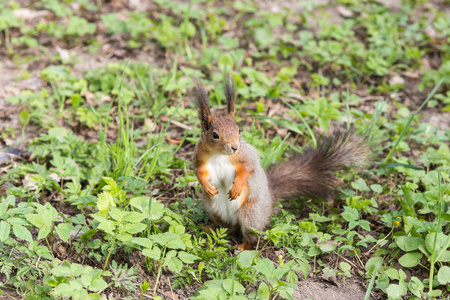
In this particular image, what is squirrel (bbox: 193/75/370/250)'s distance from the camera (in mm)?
2035

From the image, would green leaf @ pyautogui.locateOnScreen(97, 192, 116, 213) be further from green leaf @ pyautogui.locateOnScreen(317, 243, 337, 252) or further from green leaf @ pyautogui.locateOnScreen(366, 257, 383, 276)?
green leaf @ pyautogui.locateOnScreen(366, 257, 383, 276)

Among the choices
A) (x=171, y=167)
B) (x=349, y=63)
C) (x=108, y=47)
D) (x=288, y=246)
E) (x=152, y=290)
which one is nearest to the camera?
(x=152, y=290)

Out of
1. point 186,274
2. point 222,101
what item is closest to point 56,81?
point 222,101

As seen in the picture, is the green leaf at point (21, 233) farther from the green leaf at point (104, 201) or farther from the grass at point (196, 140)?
the green leaf at point (104, 201)

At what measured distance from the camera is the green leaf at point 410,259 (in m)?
1.95

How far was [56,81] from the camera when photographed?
335 cm

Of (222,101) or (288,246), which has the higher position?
(222,101)

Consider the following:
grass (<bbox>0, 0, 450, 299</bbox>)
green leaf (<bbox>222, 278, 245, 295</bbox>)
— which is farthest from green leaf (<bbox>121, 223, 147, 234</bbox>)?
green leaf (<bbox>222, 278, 245, 295</bbox>)

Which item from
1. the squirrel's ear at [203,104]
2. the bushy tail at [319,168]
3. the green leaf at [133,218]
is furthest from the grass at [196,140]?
the squirrel's ear at [203,104]

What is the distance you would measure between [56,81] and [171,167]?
1322 mm

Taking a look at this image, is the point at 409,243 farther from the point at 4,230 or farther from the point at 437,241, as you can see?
the point at 4,230

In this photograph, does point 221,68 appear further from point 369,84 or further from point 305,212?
point 305,212

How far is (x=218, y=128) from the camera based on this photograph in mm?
1996

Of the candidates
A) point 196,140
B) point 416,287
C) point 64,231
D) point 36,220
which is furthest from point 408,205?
point 36,220
